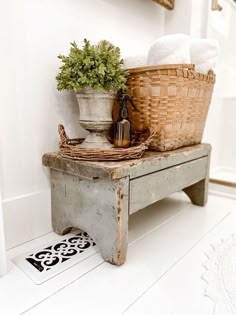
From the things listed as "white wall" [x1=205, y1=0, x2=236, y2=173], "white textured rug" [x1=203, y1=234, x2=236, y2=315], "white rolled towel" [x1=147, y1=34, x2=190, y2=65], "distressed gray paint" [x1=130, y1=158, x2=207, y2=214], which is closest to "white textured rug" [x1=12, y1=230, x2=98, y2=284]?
"distressed gray paint" [x1=130, y1=158, x2=207, y2=214]

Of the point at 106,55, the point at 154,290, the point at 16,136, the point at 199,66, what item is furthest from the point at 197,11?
the point at 154,290

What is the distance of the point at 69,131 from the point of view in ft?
2.86

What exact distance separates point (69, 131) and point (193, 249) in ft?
1.74

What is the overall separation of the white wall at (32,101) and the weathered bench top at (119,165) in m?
0.08

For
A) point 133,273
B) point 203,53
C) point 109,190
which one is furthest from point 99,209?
point 203,53

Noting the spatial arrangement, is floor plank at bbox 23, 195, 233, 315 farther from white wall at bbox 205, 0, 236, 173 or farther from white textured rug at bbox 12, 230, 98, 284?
white wall at bbox 205, 0, 236, 173

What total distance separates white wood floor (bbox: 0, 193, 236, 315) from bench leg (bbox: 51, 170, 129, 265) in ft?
0.19

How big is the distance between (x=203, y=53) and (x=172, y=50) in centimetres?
20

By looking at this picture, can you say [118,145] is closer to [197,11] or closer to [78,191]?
[78,191]

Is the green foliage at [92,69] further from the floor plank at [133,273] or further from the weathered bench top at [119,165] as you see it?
the floor plank at [133,273]

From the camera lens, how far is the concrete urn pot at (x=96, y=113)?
2.26ft

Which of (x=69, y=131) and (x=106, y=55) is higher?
(x=106, y=55)

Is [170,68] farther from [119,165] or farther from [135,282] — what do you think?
[135,282]

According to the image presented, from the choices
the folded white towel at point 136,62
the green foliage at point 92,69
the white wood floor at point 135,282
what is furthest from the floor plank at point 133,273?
the folded white towel at point 136,62
